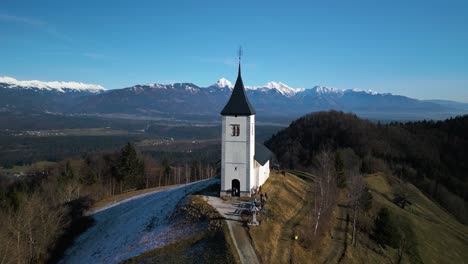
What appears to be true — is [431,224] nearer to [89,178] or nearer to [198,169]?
[198,169]


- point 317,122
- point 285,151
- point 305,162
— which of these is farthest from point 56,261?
point 317,122

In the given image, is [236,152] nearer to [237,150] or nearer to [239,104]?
[237,150]

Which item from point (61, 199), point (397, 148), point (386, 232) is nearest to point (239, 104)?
point (386, 232)

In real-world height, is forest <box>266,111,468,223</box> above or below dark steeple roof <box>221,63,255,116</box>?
below

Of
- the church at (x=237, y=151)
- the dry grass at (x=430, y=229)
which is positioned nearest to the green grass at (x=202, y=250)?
the church at (x=237, y=151)

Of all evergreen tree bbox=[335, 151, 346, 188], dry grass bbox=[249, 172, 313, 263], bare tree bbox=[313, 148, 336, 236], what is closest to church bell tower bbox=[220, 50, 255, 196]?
dry grass bbox=[249, 172, 313, 263]

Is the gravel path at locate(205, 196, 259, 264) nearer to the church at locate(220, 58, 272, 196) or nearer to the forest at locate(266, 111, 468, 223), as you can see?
the church at locate(220, 58, 272, 196)

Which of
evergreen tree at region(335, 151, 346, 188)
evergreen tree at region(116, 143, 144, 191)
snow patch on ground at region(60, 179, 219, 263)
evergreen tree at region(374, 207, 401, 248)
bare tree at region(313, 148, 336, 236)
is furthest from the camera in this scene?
evergreen tree at region(116, 143, 144, 191)

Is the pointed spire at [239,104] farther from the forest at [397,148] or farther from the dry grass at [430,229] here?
the forest at [397,148]
